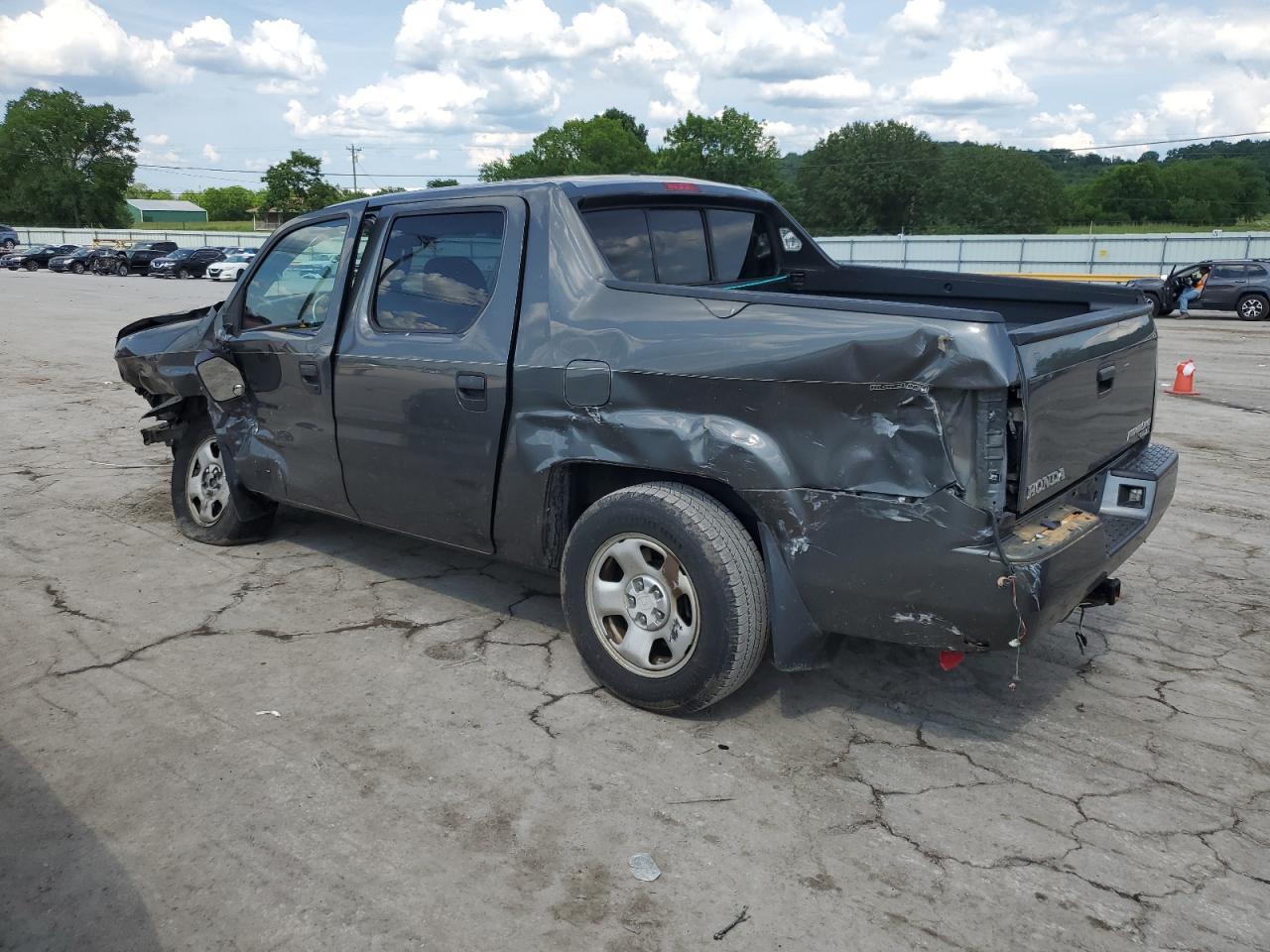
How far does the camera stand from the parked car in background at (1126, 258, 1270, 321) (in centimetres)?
2323

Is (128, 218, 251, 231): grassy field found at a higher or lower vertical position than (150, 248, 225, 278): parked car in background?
higher

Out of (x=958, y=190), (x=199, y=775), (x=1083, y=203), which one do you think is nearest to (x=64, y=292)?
(x=199, y=775)

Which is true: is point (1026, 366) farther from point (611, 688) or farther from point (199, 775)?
point (199, 775)

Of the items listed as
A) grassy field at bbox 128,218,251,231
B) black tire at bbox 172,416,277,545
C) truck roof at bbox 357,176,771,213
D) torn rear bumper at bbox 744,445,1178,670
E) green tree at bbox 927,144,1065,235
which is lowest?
black tire at bbox 172,416,277,545

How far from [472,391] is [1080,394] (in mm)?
2264

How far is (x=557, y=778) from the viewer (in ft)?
11.0

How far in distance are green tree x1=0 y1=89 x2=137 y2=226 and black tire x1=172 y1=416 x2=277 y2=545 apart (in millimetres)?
105566

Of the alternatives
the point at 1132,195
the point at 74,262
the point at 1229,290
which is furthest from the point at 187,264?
the point at 1132,195

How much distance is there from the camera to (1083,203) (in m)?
106

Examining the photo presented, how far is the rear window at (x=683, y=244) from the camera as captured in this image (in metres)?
Result: 4.09

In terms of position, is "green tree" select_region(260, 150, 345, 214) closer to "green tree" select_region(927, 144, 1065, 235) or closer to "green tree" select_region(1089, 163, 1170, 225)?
"green tree" select_region(927, 144, 1065, 235)

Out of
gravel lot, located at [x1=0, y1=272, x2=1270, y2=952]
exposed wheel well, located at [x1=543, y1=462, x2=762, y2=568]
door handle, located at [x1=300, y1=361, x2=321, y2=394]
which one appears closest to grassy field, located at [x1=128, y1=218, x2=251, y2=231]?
door handle, located at [x1=300, y1=361, x2=321, y2=394]

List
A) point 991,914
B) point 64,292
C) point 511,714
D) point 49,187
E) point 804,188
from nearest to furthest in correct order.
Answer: point 991,914 < point 511,714 < point 64,292 < point 49,187 < point 804,188

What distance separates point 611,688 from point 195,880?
1558 millimetres
